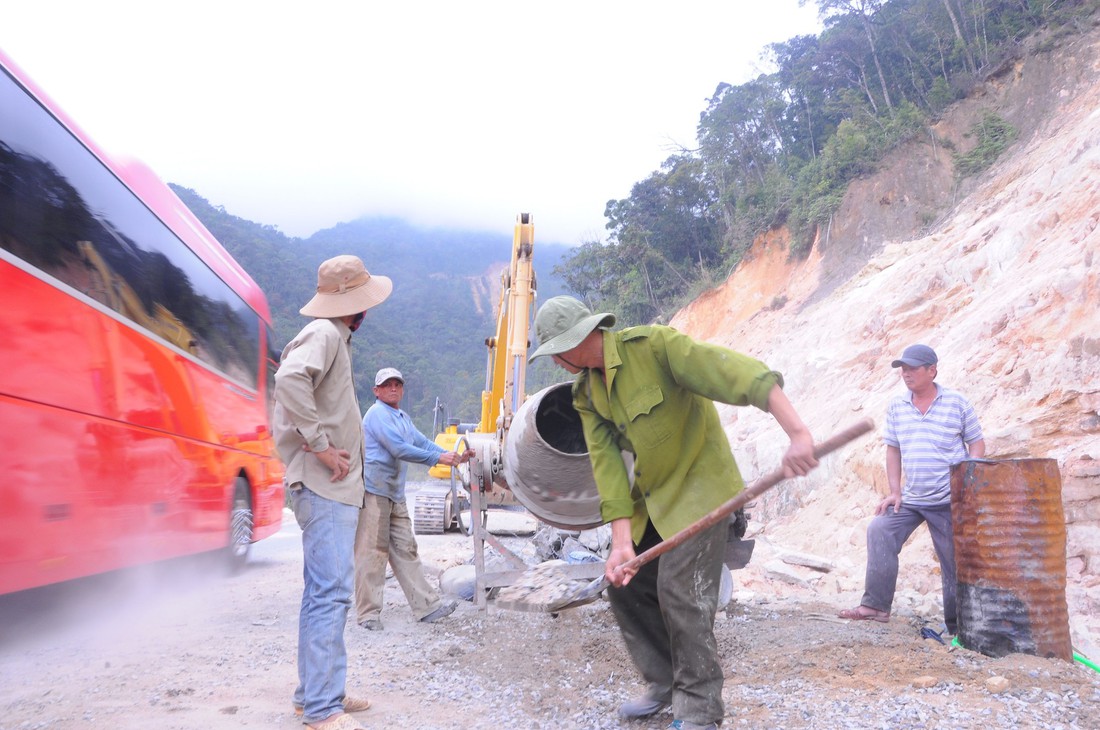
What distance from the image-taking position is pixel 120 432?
462cm

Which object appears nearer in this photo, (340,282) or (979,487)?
(340,282)

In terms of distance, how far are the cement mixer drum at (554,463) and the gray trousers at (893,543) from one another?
5.25ft

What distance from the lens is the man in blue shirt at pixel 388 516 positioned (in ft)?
16.3

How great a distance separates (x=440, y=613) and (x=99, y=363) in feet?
8.75

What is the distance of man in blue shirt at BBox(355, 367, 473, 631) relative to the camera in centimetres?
496

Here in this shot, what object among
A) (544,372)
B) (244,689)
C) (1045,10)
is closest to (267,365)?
(244,689)

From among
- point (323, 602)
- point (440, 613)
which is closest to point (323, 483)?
point (323, 602)

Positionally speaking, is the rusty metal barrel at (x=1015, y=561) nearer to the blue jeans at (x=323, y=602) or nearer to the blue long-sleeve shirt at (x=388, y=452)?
the blue jeans at (x=323, y=602)

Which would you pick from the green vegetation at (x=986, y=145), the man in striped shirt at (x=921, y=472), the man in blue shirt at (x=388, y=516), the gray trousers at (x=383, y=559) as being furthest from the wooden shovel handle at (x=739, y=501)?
the green vegetation at (x=986, y=145)

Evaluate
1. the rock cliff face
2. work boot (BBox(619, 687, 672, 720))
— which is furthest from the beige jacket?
the rock cliff face

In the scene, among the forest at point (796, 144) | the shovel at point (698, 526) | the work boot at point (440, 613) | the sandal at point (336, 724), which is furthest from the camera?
the forest at point (796, 144)

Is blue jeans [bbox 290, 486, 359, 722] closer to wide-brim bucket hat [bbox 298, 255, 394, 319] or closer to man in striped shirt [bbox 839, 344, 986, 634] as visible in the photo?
wide-brim bucket hat [bbox 298, 255, 394, 319]

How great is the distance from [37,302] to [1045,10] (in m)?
23.5

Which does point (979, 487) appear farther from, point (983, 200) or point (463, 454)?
point (983, 200)
